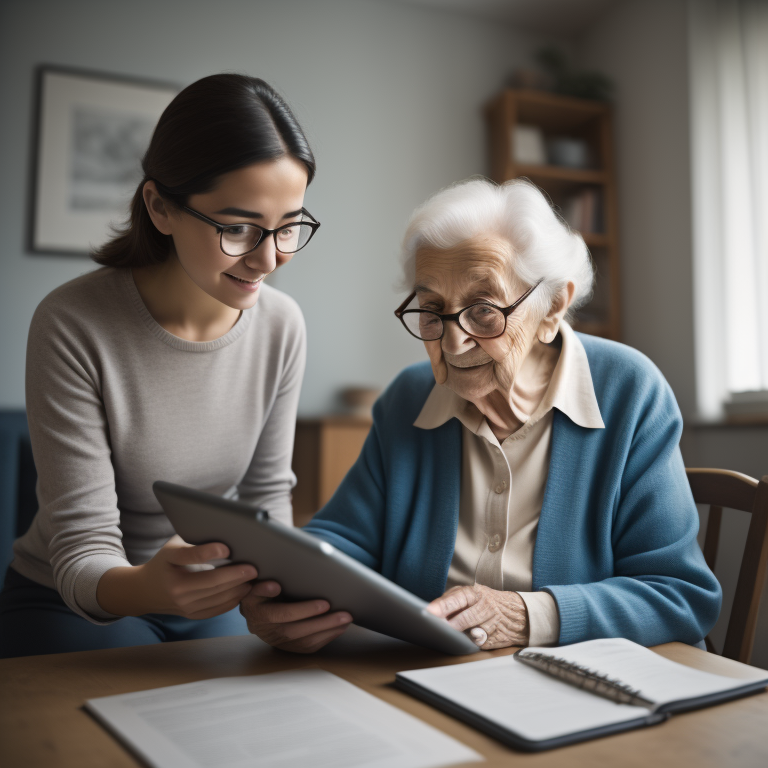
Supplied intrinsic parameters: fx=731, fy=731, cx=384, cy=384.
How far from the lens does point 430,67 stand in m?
3.83

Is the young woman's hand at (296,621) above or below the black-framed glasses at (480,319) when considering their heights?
below

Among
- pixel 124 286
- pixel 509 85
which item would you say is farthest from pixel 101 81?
pixel 124 286

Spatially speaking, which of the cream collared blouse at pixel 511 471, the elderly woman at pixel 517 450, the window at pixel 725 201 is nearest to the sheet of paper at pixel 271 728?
the elderly woman at pixel 517 450

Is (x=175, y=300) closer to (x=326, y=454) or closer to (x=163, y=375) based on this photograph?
(x=163, y=375)

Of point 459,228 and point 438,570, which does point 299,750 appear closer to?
point 438,570

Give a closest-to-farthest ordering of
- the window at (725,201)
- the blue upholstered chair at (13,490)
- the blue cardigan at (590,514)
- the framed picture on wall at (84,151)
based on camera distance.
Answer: the blue cardigan at (590,514)
the blue upholstered chair at (13,490)
the window at (725,201)
the framed picture on wall at (84,151)

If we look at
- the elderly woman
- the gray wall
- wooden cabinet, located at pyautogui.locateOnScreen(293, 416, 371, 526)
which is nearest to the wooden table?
the elderly woman

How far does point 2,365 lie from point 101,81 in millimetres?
1333

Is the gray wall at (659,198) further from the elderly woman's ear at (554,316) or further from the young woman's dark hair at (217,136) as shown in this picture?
the young woman's dark hair at (217,136)

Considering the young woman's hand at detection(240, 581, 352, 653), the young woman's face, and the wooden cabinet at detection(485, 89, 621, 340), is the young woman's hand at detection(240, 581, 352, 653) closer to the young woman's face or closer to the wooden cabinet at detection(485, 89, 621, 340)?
the young woman's face

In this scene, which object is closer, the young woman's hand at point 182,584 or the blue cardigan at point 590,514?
the young woman's hand at point 182,584

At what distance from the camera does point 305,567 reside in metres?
0.77

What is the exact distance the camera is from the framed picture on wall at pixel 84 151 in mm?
3191

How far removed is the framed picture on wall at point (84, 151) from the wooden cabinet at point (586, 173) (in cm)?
165
